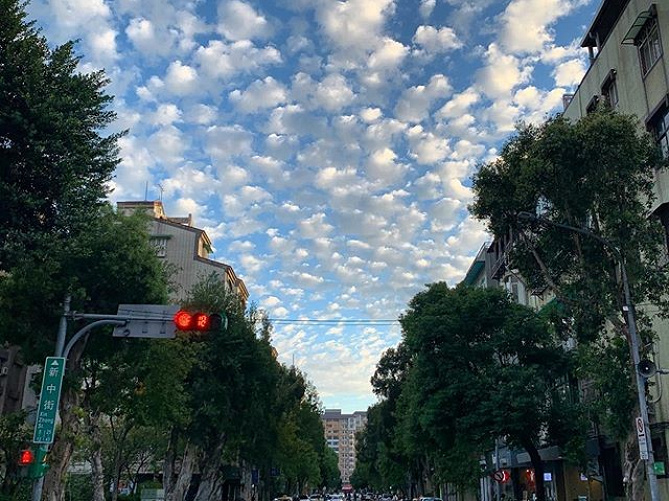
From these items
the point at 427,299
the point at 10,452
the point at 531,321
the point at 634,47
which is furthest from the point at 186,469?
the point at 634,47

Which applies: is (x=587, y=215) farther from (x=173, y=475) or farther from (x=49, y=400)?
(x=173, y=475)

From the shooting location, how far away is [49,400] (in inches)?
648

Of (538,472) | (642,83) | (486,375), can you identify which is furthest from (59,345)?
(538,472)

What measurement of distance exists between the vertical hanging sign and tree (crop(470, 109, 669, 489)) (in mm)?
1423

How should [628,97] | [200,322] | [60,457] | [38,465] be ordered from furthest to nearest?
1. [628,97]
2. [60,457]
3. [38,465]
4. [200,322]

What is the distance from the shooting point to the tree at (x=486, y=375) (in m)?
30.1

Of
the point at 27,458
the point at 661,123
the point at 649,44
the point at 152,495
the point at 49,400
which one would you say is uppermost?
the point at 649,44

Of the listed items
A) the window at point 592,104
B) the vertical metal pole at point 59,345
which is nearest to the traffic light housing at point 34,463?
the vertical metal pole at point 59,345

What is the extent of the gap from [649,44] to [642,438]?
52.5 ft

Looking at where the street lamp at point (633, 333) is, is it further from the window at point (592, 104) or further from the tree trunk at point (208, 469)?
the tree trunk at point (208, 469)

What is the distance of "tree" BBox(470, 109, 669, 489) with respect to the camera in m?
17.5

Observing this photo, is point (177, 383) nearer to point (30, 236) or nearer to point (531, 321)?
point (30, 236)

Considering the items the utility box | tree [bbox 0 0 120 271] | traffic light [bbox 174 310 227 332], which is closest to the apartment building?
traffic light [bbox 174 310 227 332]

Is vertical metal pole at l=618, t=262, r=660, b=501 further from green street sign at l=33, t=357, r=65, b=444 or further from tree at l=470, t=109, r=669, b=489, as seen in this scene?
green street sign at l=33, t=357, r=65, b=444
